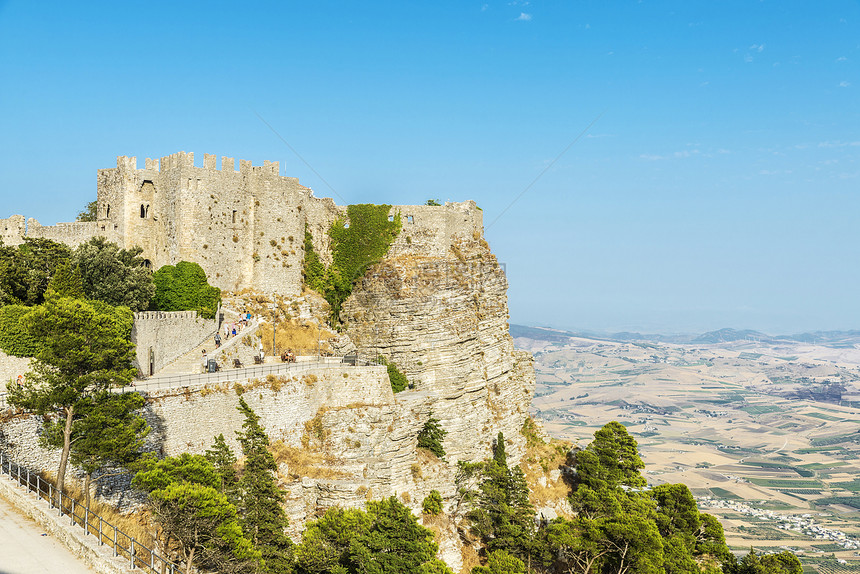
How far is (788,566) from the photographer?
4209 centimetres

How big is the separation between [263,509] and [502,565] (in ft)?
47.3

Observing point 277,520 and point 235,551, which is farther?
point 277,520

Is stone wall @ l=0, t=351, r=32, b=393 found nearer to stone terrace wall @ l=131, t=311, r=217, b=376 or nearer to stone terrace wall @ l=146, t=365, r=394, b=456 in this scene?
stone terrace wall @ l=131, t=311, r=217, b=376

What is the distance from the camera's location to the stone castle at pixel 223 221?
157ft

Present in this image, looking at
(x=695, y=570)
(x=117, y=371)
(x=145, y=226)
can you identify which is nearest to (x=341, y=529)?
(x=117, y=371)

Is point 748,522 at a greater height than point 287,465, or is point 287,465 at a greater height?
point 287,465

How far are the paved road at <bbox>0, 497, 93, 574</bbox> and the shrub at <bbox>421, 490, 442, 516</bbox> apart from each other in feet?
77.2

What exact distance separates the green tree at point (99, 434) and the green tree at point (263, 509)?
20.7ft

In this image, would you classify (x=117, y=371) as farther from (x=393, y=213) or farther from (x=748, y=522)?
(x=748, y=522)

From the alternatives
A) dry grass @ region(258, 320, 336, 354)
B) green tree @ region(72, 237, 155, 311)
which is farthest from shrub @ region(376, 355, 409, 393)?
green tree @ region(72, 237, 155, 311)

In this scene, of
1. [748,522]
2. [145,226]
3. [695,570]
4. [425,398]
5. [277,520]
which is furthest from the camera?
[748,522]

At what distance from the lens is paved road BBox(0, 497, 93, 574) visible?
20.3 m

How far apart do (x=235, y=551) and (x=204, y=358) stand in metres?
20.1

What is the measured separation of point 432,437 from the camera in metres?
45.6
